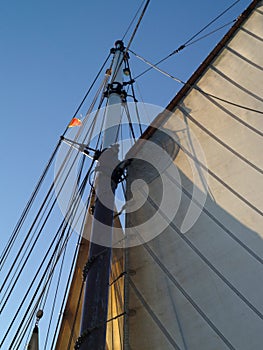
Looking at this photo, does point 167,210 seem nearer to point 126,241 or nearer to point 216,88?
point 126,241

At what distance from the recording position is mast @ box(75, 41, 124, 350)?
10.4 ft

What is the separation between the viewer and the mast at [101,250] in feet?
10.4

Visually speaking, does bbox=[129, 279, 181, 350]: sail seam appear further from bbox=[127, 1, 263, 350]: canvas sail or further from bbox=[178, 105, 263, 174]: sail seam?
bbox=[178, 105, 263, 174]: sail seam

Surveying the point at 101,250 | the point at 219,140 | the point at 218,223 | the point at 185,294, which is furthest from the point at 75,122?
the point at 185,294

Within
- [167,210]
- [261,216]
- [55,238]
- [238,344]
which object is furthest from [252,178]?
[55,238]

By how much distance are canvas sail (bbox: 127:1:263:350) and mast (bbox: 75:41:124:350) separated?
362 millimetres

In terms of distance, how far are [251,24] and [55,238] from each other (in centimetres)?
447

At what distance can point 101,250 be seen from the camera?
3.87 metres

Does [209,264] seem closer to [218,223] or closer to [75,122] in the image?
[218,223]

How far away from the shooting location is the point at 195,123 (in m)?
5.27

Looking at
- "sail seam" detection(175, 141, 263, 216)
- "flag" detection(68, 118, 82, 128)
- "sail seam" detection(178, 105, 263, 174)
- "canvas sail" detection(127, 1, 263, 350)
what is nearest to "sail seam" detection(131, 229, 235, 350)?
"canvas sail" detection(127, 1, 263, 350)

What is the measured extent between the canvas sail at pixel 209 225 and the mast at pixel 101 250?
0.36 meters

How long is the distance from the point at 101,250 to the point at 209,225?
110cm

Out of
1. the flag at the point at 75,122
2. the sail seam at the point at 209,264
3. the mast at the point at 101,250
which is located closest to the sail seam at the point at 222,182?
the sail seam at the point at 209,264
